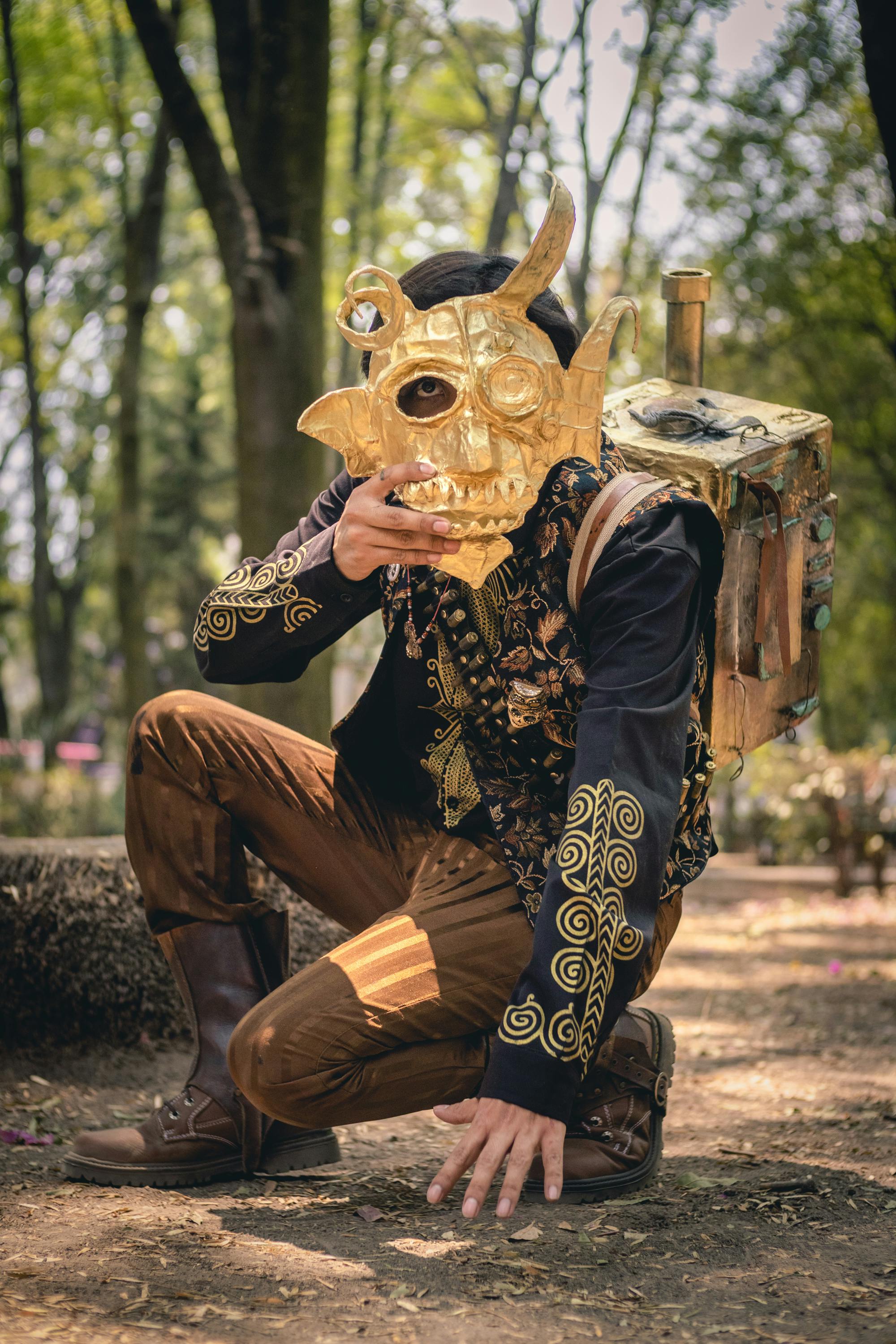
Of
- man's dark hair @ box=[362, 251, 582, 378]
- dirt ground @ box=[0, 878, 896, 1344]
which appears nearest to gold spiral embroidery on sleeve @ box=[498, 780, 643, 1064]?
dirt ground @ box=[0, 878, 896, 1344]

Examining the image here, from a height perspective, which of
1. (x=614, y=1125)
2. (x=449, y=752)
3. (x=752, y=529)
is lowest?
(x=614, y=1125)

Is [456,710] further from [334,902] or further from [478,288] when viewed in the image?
[478,288]

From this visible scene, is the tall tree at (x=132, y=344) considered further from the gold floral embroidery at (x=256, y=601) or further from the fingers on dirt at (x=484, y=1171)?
the fingers on dirt at (x=484, y=1171)

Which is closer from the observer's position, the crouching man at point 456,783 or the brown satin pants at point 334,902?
the crouching man at point 456,783

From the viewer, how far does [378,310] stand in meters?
2.38

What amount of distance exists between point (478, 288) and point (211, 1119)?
1.77 metres

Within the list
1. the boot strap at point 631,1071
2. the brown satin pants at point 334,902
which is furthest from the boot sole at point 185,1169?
the boot strap at point 631,1071

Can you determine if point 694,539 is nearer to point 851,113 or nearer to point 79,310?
point 851,113

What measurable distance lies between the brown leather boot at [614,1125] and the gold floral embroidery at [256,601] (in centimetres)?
108

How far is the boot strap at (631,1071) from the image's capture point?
2.52 metres

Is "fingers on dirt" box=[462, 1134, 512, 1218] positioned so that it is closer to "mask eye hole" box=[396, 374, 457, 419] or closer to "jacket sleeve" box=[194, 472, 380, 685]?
"jacket sleeve" box=[194, 472, 380, 685]

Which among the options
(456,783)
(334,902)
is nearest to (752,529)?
(456,783)

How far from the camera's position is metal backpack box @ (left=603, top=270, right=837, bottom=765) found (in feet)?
9.30

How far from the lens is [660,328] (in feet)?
53.5
